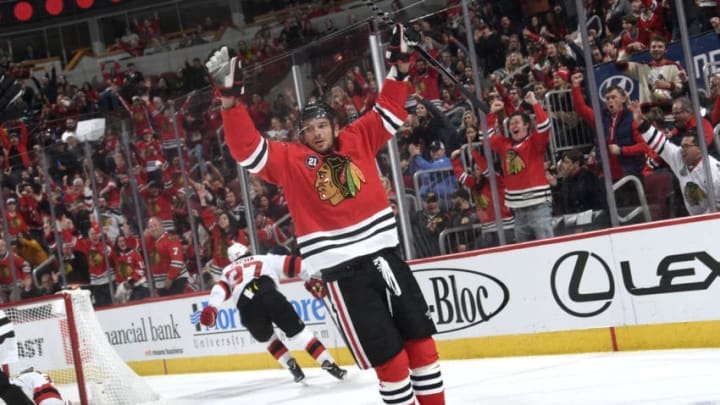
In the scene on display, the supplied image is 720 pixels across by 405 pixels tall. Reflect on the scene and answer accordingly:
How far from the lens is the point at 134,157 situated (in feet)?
33.0

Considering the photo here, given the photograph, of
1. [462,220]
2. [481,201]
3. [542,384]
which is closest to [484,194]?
[481,201]

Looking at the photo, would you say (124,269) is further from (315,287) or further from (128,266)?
(315,287)

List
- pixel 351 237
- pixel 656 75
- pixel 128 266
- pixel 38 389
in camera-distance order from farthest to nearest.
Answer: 1. pixel 128 266
2. pixel 656 75
3. pixel 38 389
4. pixel 351 237

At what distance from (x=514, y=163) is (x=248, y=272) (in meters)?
2.09

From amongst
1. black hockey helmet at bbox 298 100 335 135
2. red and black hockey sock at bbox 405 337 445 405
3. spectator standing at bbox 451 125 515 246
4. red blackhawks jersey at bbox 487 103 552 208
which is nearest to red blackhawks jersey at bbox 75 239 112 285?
spectator standing at bbox 451 125 515 246

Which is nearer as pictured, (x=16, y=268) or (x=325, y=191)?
(x=325, y=191)

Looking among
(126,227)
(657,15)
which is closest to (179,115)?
(126,227)

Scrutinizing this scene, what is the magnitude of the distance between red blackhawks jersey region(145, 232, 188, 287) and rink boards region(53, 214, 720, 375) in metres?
2.07

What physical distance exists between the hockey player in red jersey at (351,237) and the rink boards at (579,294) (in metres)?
2.56

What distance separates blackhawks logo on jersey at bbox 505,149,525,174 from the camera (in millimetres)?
6939

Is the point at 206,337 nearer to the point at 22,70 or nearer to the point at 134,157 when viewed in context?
the point at 134,157

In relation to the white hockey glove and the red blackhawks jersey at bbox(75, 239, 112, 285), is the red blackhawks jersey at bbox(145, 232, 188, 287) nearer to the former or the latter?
the red blackhawks jersey at bbox(75, 239, 112, 285)

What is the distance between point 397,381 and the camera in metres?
3.65

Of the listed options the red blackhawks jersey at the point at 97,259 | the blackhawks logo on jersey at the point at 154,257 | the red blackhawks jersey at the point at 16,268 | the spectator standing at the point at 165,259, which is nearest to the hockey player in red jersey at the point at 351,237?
the spectator standing at the point at 165,259
